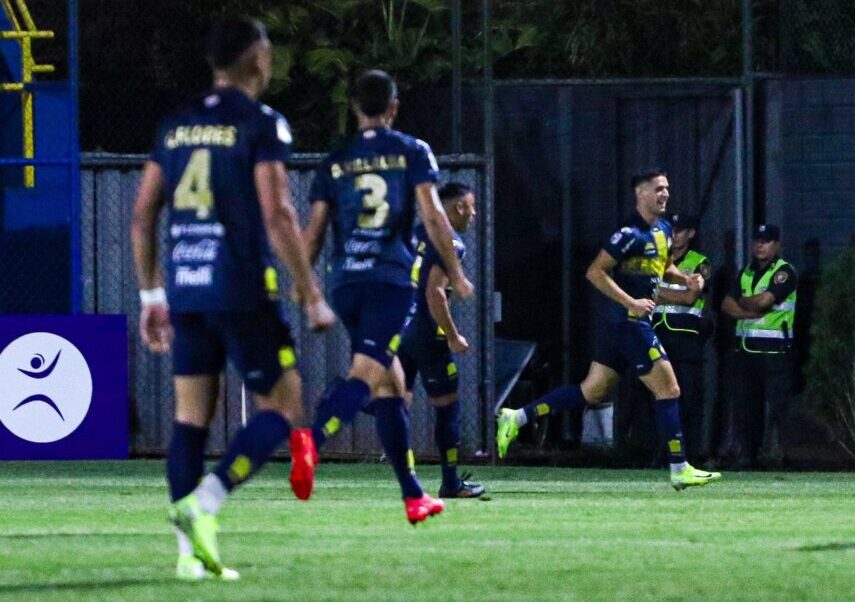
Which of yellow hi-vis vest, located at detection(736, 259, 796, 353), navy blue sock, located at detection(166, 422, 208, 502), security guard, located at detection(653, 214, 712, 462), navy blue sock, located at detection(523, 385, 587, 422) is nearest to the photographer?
navy blue sock, located at detection(166, 422, 208, 502)

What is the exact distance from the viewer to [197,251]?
816 centimetres

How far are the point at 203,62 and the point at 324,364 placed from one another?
12.9 feet

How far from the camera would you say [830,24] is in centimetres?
1888

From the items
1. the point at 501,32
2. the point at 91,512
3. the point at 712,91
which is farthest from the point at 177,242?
the point at 501,32

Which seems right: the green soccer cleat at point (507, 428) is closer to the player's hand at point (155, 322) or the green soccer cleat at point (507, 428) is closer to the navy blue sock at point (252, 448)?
the player's hand at point (155, 322)

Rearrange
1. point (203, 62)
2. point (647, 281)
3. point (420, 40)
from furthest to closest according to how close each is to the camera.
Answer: point (420, 40) < point (203, 62) < point (647, 281)

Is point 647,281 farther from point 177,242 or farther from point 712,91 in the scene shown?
point 177,242

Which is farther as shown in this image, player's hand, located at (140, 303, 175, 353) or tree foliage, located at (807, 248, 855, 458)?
tree foliage, located at (807, 248, 855, 458)

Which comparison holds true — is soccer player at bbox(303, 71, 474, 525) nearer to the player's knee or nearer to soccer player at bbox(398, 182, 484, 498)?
soccer player at bbox(398, 182, 484, 498)

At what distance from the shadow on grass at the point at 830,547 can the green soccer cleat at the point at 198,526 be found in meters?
2.77

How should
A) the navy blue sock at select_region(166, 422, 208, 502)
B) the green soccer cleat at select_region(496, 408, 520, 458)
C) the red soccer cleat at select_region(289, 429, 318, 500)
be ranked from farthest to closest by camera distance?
1. the green soccer cleat at select_region(496, 408, 520, 458)
2. the red soccer cleat at select_region(289, 429, 318, 500)
3. the navy blue sock at select_region(166, 422, 208, 502)

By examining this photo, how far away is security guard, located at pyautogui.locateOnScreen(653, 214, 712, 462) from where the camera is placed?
1794cm

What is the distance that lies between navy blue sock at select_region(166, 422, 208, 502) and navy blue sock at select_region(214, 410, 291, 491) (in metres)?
0.19

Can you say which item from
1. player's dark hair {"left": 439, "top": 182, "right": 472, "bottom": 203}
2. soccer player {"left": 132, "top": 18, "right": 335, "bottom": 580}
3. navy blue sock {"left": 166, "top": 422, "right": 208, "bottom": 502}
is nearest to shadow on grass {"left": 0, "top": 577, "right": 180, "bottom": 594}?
soccer player {"left": 132, "top": 18, "right": 335, "bottom": 580}
